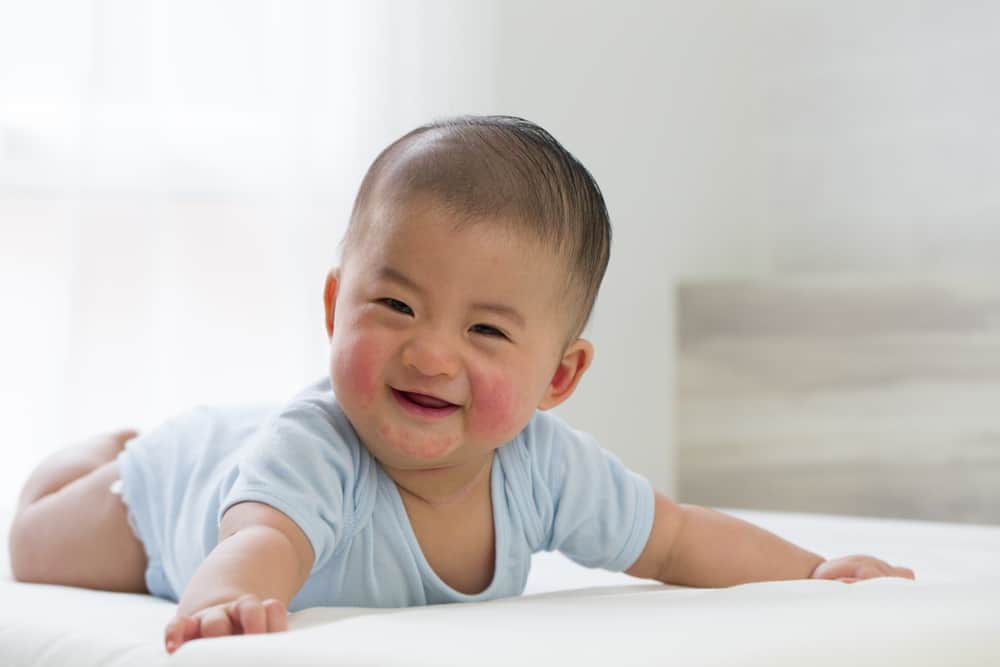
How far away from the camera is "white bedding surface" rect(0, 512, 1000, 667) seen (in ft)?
2.31

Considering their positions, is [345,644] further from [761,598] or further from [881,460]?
[881,460]

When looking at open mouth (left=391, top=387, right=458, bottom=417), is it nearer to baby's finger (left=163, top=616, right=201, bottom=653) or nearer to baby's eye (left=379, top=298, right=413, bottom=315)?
baby's eye (left=379, top=298, right=413, bottom=315)

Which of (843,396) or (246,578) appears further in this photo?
(843,396)

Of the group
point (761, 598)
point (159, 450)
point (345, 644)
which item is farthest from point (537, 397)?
point (159, 450)

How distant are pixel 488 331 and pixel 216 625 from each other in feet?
1.07

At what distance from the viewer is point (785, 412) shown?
2.78m

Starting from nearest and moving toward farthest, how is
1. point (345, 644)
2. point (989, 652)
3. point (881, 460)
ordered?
point (345, 644) → point (989, 652) → point (881, 460)

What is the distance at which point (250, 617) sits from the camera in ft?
2.46

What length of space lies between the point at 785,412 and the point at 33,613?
2052 mm

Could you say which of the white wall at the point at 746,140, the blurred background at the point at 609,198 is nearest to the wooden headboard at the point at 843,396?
the blurred background at the point at 609,198

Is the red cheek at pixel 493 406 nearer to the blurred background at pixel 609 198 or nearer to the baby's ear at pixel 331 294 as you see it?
the baby's ear at pixel 331 294

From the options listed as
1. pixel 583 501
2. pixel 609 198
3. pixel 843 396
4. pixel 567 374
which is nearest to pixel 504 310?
pixel 567 374

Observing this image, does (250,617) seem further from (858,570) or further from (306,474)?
(858,570)

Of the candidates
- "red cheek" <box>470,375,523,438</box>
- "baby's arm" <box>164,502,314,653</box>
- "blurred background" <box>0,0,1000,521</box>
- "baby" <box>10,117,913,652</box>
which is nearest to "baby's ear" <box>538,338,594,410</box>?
"baby" <box>10,117,913,652</box>
